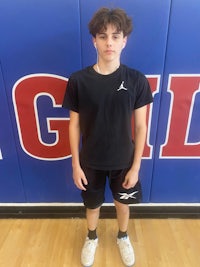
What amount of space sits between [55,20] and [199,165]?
3.38 ft

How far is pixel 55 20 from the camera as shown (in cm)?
103

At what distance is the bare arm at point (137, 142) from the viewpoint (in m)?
1.01

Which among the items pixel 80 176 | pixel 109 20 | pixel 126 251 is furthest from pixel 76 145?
pixel 126 251

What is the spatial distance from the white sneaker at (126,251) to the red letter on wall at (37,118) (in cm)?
53

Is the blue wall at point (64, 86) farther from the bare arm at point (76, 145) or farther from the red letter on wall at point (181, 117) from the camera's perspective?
the bare arm at point (76, 145)

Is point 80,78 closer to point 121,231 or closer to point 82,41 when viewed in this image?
point 82,41

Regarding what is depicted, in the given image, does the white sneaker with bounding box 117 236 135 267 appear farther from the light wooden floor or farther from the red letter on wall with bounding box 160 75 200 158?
the red letter on wall with bounding box 160 75 200 158

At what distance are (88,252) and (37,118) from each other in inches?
28.2

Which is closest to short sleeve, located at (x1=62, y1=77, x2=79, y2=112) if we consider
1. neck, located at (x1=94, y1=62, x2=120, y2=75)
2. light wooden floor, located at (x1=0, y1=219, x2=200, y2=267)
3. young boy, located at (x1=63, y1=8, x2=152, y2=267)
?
young boy, located at (x1=63, y1=8, x2=152, y2=267)

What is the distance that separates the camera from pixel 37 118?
4.05ft

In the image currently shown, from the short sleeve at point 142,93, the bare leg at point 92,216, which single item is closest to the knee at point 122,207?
the bare leg at point 92,216

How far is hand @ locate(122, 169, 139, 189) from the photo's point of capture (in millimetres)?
1039

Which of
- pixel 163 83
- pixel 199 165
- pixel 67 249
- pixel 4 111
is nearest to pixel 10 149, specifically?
pixel 4 111

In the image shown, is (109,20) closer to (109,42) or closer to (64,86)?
(109,42)
